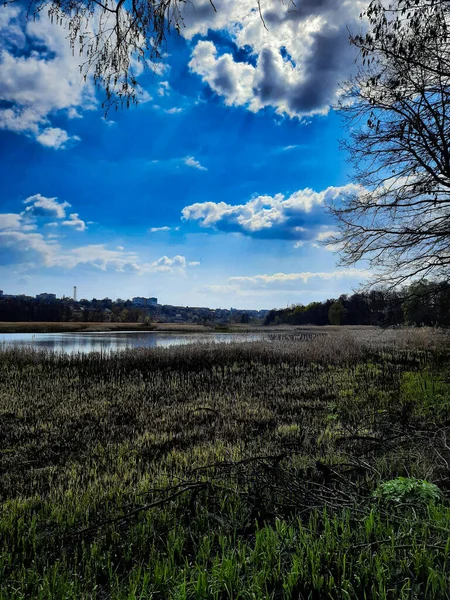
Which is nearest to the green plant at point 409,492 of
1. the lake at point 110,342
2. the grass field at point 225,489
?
the grass field at point 225,489

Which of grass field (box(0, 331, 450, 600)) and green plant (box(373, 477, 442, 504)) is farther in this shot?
green plant (box(373, 477, 442, 504))

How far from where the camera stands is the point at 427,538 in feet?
7.17

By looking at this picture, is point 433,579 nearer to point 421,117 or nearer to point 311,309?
point 421,117

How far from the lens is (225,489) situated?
12.3ft

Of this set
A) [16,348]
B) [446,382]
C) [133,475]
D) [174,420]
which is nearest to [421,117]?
[446,382]

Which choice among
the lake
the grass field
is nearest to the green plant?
the grass field

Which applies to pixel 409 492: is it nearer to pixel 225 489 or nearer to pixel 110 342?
pixel 225 489

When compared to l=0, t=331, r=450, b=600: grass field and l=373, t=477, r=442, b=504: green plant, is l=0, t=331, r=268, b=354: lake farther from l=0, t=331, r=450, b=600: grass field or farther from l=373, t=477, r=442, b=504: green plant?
l=373, t=477, r=442, b=504: green plant

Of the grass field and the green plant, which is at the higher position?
the green plant

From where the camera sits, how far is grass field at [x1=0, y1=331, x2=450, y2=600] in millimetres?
2084

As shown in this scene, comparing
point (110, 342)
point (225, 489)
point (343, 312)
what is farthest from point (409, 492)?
point (343, 312)

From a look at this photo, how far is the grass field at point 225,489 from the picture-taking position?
2084 mm

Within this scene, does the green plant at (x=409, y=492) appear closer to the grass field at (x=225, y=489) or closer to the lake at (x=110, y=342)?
the grass field at (x=225, y=489)

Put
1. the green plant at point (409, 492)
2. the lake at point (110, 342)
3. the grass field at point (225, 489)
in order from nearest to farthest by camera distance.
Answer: the grass field at point (225, 489)
the green plant at point (409, 492)
the lake at point (110, 342)
